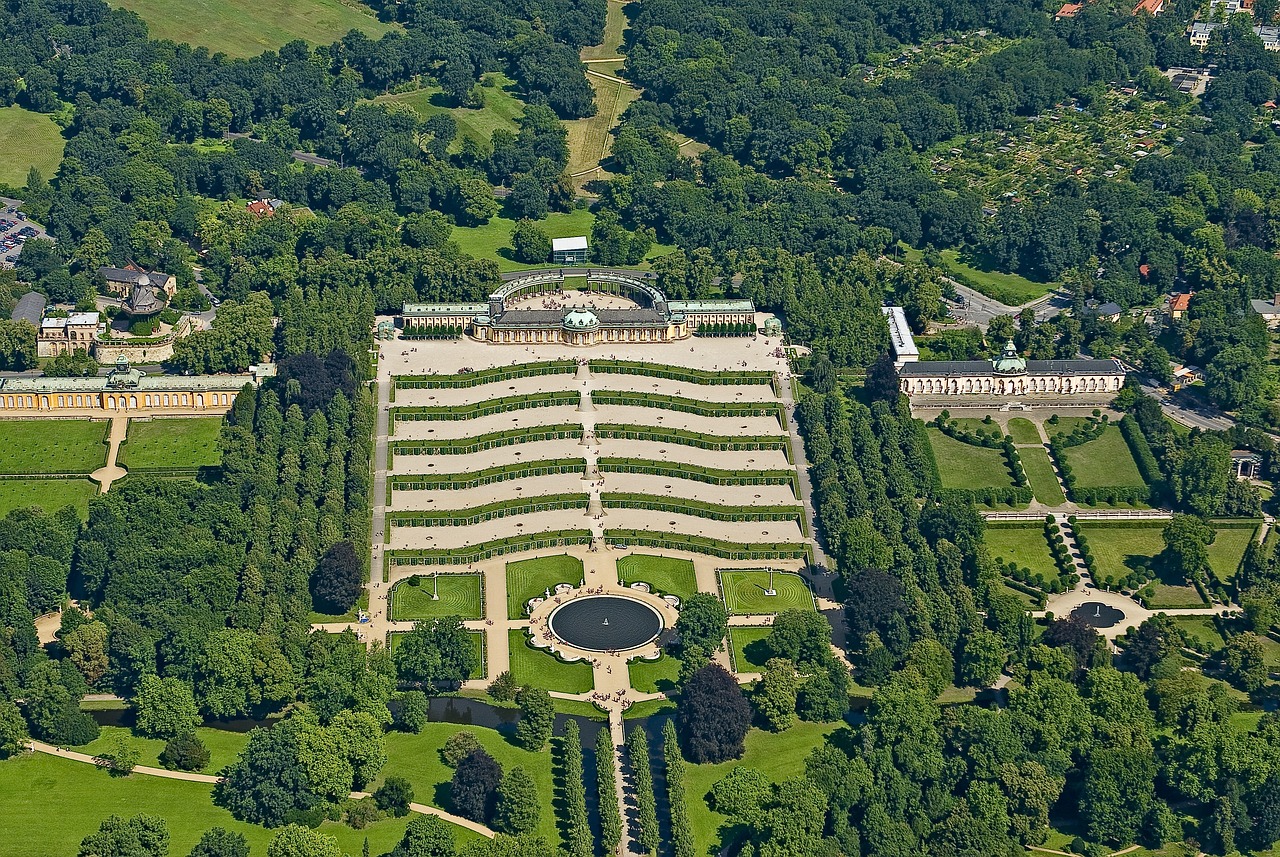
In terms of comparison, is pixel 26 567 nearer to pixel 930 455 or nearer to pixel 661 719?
pixel 661 719

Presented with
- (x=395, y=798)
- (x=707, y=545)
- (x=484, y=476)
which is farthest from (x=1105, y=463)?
(x=395, y=798)

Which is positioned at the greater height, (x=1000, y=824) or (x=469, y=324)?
(x=469, y=324)

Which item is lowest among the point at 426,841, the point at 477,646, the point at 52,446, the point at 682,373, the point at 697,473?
the point at 426,841

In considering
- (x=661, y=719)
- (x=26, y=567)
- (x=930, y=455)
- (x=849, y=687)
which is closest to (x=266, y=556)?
(x=26, y=567)

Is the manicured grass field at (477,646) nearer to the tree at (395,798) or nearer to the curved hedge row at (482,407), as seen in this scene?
the tree at (395,798)

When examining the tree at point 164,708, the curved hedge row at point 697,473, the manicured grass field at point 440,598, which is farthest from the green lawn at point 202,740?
the curved hedge row at point 697,473

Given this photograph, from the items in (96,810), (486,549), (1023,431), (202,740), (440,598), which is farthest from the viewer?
(1023,431)

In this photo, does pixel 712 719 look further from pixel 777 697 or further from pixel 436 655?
pixel 436 655
